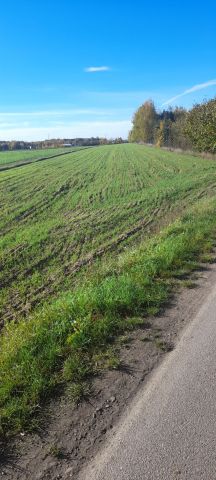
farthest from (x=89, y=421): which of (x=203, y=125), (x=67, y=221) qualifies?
(x=203, y=125)

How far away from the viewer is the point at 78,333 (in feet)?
17.3

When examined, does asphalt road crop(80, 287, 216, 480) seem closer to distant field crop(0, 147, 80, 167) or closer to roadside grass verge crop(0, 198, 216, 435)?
roadside grass verge crop(0, 198, 216, 435)

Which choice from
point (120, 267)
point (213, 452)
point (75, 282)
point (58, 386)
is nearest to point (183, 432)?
point (213, 452)

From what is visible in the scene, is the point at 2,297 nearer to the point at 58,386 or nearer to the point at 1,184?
the point at 58,386

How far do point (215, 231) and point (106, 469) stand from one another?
8059 millimetres

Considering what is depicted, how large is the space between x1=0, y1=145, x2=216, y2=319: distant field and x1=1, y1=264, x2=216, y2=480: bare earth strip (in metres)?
4.23

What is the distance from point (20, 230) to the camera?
54.4 feet

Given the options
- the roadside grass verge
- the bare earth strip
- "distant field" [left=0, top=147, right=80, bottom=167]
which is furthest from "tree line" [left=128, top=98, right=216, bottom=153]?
the bare earth strip

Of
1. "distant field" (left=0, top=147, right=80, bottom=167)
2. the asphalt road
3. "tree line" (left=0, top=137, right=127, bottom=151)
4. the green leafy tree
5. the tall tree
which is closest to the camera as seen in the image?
the asphalt road

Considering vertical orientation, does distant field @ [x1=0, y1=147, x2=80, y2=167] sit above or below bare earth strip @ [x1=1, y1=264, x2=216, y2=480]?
below

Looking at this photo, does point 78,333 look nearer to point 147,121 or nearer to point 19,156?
point 19,156

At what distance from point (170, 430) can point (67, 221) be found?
47.3ft

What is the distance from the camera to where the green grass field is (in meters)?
4.72

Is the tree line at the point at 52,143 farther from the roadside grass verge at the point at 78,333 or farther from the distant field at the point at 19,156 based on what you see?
the roadside grass verge at the point at 78,333
